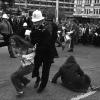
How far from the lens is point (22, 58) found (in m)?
6.33

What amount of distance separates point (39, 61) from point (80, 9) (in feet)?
254

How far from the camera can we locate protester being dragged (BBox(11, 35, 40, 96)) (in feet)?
20.5

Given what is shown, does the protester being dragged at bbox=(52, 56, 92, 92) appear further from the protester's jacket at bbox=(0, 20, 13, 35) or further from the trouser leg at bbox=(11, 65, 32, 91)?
the protester's jacket at bbox=(0, 20, 13, 35)

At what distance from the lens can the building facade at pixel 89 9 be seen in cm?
7744

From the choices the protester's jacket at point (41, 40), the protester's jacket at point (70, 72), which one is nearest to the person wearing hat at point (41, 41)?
the protester's jacket at point (41, 40)

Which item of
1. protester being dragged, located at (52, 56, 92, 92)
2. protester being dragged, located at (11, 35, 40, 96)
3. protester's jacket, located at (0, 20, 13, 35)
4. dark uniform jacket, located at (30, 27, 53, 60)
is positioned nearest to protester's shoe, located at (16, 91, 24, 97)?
protester being dragged, located at (11, 35, 40, 96)

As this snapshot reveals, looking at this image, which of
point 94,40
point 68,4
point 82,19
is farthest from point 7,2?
point 68,4

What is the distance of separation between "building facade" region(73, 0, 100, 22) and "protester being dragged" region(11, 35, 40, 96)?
7101cm

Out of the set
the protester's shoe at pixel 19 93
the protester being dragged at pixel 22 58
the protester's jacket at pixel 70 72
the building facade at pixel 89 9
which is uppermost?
the protester being dragged at pixel 22 58

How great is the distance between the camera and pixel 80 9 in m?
82.6

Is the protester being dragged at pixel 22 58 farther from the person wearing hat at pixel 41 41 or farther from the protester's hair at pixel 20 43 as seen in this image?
the person wearing hat at pixel 41 41

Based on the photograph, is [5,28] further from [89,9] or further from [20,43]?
[89,9]

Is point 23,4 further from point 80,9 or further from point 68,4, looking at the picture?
point 80,9

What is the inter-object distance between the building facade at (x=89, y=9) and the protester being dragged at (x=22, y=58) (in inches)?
2796
